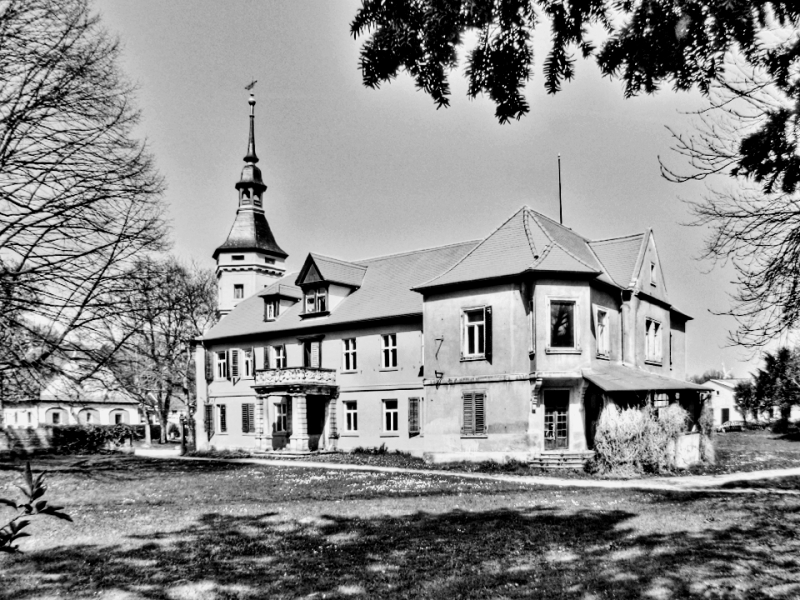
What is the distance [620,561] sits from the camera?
902 centimetres

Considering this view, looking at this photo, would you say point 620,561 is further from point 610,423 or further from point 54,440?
point 54,440

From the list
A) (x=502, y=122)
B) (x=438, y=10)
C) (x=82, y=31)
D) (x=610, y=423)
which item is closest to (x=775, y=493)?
(x=610, y=423)

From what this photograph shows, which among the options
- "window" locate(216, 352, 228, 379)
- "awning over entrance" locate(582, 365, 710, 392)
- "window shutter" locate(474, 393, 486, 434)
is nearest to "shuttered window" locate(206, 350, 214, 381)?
"window" locate(216, 352, 228, 379)

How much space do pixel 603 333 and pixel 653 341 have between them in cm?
539

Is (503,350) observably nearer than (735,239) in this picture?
No

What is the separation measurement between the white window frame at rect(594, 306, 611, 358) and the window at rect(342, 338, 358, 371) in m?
11.9

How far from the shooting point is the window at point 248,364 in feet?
121

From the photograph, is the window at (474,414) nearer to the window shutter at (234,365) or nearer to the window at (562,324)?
the window at (562,324)

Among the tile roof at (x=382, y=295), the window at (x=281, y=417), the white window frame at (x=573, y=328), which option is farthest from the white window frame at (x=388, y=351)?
the white window frame at (x=573, y=328)

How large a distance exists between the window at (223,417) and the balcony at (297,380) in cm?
564

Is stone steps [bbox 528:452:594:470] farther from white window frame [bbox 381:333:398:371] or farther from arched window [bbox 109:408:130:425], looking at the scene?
arched window [bbox 109:408:130:425]

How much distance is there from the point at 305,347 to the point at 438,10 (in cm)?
3062

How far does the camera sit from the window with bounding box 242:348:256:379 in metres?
37.0

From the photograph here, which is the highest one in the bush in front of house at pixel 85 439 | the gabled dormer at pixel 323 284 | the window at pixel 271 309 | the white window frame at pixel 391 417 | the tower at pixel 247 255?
the tower at pixel 247 255
